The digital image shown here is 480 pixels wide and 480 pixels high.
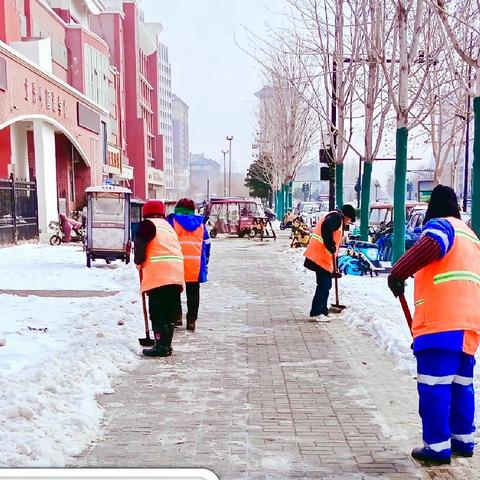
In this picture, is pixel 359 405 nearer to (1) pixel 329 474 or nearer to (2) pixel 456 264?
(1) pixel 329 474

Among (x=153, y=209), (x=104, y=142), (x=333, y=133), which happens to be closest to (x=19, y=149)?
(x=104, y=142)

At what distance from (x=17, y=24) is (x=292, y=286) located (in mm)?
18351

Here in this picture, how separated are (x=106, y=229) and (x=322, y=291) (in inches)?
272

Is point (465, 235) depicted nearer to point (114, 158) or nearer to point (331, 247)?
point (331, 247)

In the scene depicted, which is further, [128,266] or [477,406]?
[128,266]

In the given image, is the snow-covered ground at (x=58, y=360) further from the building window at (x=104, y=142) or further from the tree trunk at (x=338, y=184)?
the building window at (x=104, y=142)

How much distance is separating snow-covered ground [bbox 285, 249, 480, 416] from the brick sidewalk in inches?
7.5

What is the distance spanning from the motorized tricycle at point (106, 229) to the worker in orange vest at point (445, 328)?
10.4 metres

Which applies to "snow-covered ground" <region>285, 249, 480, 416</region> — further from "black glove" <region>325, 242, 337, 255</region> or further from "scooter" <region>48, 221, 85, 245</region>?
"scooter" <region>48, 221, 85, 245</region>

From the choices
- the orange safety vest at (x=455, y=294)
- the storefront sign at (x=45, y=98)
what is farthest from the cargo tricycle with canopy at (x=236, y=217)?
the orange safety vest at (x=455, y=294)

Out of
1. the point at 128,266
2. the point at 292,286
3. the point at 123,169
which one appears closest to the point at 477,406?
the point at 292,286

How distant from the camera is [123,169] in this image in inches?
1419

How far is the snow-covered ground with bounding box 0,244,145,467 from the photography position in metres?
3.62

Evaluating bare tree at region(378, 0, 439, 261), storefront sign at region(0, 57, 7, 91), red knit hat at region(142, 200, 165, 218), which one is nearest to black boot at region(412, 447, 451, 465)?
red knit hat at region(142, 200, 165, 218)
